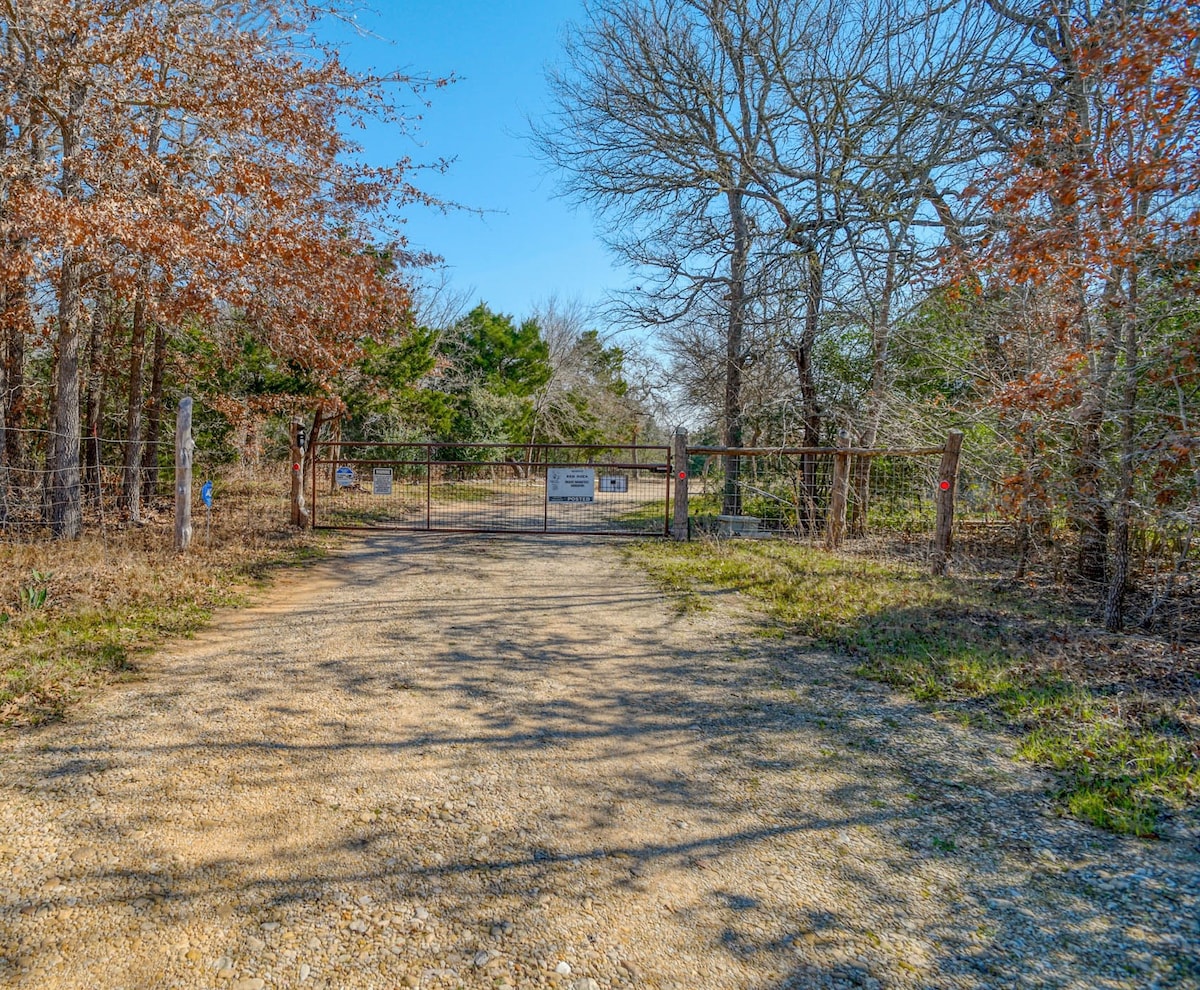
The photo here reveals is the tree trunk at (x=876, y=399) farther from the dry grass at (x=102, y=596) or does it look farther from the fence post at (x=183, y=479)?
the fence post at (x=183, y=479)

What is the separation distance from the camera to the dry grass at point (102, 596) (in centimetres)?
402

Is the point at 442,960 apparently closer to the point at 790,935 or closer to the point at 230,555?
the point at 790,935

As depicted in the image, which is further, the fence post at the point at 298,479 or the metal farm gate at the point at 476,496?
the metal farm gate at the point at 476,496

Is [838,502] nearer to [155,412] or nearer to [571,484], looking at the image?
[571,484]

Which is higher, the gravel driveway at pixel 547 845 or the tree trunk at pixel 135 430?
the tree trunk at pixel 135 430

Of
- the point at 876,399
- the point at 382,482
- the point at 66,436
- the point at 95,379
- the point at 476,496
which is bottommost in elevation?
the point at 476,496

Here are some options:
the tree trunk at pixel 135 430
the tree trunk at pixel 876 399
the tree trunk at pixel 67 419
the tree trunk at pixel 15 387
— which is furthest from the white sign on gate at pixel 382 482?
the tree trunk at pixel 876 399

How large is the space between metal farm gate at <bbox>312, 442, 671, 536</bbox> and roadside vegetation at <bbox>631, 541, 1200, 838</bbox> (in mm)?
2691

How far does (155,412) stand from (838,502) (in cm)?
1037

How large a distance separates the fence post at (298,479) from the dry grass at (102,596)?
1072 millimetres

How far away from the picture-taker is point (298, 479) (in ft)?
34.0

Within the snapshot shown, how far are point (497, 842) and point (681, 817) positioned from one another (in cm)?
78

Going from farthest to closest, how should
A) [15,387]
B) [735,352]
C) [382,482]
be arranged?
[735,352], [382,482], [15,387]

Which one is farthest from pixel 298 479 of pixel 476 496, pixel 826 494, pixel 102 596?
pixel 826 494
